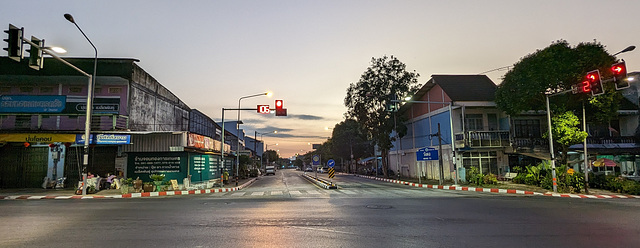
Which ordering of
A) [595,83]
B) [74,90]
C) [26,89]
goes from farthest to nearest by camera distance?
[74,90]
[26,89]
[595,83]

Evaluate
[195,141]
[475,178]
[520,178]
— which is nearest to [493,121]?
[520,178]

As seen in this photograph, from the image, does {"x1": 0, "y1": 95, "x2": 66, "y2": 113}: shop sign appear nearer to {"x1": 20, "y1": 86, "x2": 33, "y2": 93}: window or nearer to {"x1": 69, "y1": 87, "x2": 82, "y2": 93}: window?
{"x1": 20, "y1": 86, "x2": 33, "y2": 93}: window

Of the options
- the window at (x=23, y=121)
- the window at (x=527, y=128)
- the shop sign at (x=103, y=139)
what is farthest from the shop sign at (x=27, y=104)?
the window at (x=527, y=128)

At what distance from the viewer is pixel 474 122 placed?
32.7 meters

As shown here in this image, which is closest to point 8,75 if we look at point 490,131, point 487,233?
point 487,233

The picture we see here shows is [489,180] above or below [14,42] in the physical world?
below

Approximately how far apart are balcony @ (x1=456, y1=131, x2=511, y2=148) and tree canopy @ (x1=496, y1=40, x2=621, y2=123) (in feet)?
21.6

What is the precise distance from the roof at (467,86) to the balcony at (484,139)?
3.10 metres

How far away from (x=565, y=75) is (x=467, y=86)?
12.8 m

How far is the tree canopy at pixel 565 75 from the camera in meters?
21.5

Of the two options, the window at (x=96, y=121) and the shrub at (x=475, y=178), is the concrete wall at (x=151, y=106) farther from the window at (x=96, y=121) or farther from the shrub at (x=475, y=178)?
the shrub at (x=475, y=178)

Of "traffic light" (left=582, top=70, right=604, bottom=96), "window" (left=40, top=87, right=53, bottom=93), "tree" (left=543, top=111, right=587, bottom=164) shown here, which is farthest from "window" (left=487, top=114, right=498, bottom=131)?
"window" (left=40, top=87, right=53, bottom=93)

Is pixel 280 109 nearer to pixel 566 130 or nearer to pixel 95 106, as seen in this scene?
pixel 95 106

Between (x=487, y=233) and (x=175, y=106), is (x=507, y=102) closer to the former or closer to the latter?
(x=487, y=233)
